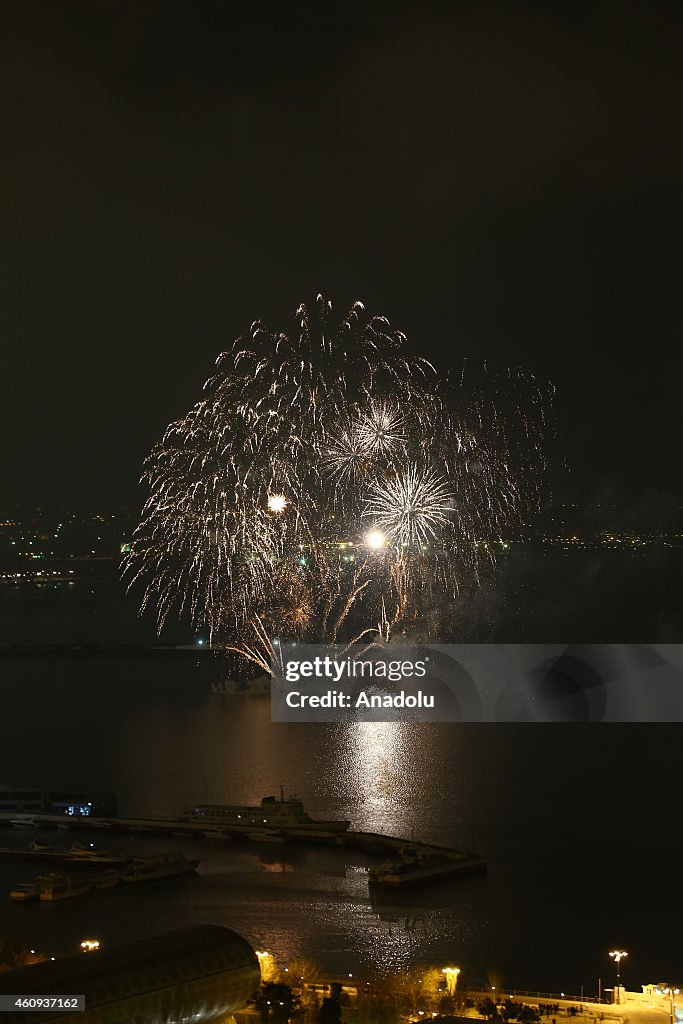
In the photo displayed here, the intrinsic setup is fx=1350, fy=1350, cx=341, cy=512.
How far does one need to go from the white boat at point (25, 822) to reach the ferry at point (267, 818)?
4.29ft

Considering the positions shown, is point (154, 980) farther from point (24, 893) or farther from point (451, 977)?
point (24, 893)

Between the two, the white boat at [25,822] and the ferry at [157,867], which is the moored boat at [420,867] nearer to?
the ferry at [157,867]

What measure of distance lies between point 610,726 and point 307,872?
24.2 feet

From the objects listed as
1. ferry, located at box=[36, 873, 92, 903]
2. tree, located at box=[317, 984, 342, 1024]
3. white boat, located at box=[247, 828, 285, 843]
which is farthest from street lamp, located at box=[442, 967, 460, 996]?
white boat, located at box=[247, 828, 285, 843]

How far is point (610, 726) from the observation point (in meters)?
14.7

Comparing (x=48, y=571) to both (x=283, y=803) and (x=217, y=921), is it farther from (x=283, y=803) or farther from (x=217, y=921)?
(x=217, y=921)

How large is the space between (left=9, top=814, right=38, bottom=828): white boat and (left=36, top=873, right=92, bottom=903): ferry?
2405 millimetres

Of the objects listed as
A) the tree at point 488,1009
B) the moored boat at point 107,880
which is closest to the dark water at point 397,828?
the moored boat at point 107,880

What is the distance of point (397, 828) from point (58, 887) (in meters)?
2.61

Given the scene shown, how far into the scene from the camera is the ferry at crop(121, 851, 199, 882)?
7.85 meters

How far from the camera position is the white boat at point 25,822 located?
10.0 meters

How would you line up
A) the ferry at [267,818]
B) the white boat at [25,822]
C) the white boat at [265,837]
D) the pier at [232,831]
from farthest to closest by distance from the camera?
the white boat at [25,822] → the ferry at [267,818] → the white boat at [265,837] → the pier at [232,831]

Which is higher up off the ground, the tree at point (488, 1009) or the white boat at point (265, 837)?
the white boat at point (265, 837)

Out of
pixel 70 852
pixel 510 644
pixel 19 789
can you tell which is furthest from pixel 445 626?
pixel 70 852
